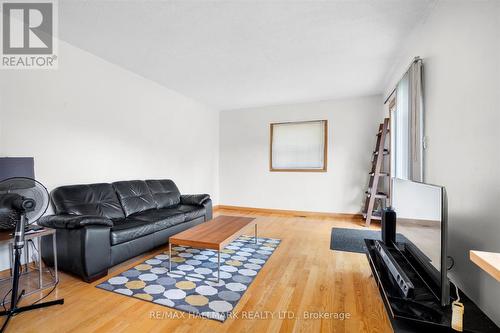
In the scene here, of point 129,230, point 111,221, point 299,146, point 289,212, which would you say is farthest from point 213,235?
point 299,146

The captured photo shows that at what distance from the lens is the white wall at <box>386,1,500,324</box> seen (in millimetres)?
1311

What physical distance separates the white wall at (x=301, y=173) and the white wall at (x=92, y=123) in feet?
4.19

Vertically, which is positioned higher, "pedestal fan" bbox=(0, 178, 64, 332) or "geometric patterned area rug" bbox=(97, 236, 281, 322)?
"pedestal fan" bbox=(0, 178, 64, 332)

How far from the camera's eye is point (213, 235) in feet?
8.14

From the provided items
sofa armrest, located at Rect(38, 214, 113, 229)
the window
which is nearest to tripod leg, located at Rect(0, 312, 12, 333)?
sofa armrest, located at Rect(38, 214, 113, 229)

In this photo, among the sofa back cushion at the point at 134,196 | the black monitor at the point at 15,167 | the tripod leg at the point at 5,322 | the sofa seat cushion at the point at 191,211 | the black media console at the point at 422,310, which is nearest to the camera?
the black media console at the point at 422,310

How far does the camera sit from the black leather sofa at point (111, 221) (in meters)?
2.19

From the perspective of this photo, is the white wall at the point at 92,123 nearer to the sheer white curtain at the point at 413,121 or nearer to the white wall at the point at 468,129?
the sheer white curtain at the point at 413,121

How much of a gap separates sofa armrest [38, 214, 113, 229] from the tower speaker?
258 centimetres

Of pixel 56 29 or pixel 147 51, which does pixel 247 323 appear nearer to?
pixel 147 51

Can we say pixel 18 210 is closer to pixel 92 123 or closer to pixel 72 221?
pixel 72 221

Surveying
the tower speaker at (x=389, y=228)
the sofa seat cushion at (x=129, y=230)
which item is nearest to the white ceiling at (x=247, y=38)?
the tower speaker at (x=389, y=228)

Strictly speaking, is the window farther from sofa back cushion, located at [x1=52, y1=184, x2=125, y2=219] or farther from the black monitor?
the black monitor

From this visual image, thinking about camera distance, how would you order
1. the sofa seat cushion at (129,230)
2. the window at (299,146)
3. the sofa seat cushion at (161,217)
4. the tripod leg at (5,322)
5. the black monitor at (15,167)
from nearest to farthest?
the tripod leg at (5,322)
the black monitor at (15,167)
the sofa seat cushion at (129,230)
the sofa seat cushion at (161,217)
the window at (299,146)
